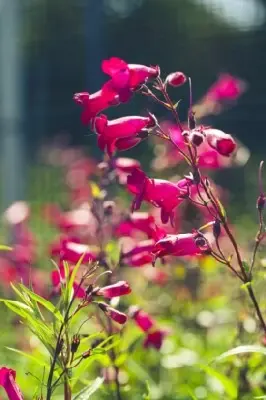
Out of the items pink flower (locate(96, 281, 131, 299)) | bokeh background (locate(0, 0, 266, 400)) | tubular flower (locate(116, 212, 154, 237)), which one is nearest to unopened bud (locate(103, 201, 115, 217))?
tubular flower (locate(116, 212, 154, 237))

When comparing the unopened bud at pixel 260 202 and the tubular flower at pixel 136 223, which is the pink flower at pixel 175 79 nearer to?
the unopened bud at pixel 260 202

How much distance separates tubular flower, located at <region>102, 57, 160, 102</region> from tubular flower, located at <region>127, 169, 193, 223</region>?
6.3 inches

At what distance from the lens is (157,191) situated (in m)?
2.00

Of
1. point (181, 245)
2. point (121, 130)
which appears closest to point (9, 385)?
point (181, 245)

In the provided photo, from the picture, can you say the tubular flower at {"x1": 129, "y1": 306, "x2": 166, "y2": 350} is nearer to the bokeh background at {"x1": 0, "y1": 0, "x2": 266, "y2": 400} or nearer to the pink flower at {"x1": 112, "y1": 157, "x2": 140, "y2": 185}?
the pink flower at {"x1": 112, "y1": 157, "x2": 140, "y2": 185}

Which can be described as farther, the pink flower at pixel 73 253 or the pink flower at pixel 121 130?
the pink flower at pixel 73 253

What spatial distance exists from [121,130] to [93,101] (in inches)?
3.1

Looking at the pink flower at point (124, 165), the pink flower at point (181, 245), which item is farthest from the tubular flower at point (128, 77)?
the pink flower at point (124, 165)

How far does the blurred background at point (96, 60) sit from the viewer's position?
747 cm

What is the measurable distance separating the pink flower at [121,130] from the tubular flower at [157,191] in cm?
7

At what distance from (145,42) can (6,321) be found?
5316 mm

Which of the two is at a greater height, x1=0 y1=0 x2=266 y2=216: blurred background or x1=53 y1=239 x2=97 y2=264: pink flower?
x1=53 y1=239 x2=97 y2=264: pink flower

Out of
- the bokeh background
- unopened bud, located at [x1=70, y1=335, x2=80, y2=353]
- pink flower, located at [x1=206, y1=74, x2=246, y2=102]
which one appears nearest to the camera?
unopened bud, located at [x1=70, y1=335, x2=80, y2=353]

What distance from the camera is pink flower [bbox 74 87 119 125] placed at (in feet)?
6.39
